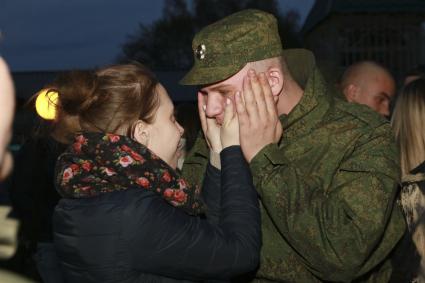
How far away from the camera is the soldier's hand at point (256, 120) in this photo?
2.46 meters

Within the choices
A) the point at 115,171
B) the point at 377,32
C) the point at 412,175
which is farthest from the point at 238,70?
the point at 377,32

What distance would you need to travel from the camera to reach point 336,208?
7.82ft

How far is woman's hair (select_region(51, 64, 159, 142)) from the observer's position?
2.52 m

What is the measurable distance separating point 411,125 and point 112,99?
66.1 inches

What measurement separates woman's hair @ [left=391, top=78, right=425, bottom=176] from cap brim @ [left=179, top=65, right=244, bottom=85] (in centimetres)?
117

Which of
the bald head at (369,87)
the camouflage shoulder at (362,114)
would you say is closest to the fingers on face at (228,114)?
the camouflage shoulder at (362,114)

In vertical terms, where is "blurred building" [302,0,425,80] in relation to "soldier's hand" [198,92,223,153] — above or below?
below

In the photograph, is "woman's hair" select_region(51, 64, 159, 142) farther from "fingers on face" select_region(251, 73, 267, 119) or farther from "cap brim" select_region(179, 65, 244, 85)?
"fingers on face" select_region(251, 73, 267, 119)

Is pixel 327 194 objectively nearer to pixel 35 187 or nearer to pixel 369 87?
pixel 35 187

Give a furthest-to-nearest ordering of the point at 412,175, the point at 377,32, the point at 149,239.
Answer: the point at 377,32
the point at 412,175
the point at 149,239

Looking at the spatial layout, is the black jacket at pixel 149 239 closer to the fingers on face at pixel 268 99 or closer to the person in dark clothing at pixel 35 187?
the fingers on face at pixel 268 99

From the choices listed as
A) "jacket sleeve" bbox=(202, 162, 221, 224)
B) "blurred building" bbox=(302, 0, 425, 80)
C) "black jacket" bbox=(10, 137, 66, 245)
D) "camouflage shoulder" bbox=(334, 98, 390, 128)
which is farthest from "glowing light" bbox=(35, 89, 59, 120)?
"blurred building" bbox=(302, 0, 425, 80)

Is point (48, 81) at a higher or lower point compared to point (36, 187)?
lower

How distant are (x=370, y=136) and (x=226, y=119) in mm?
509
